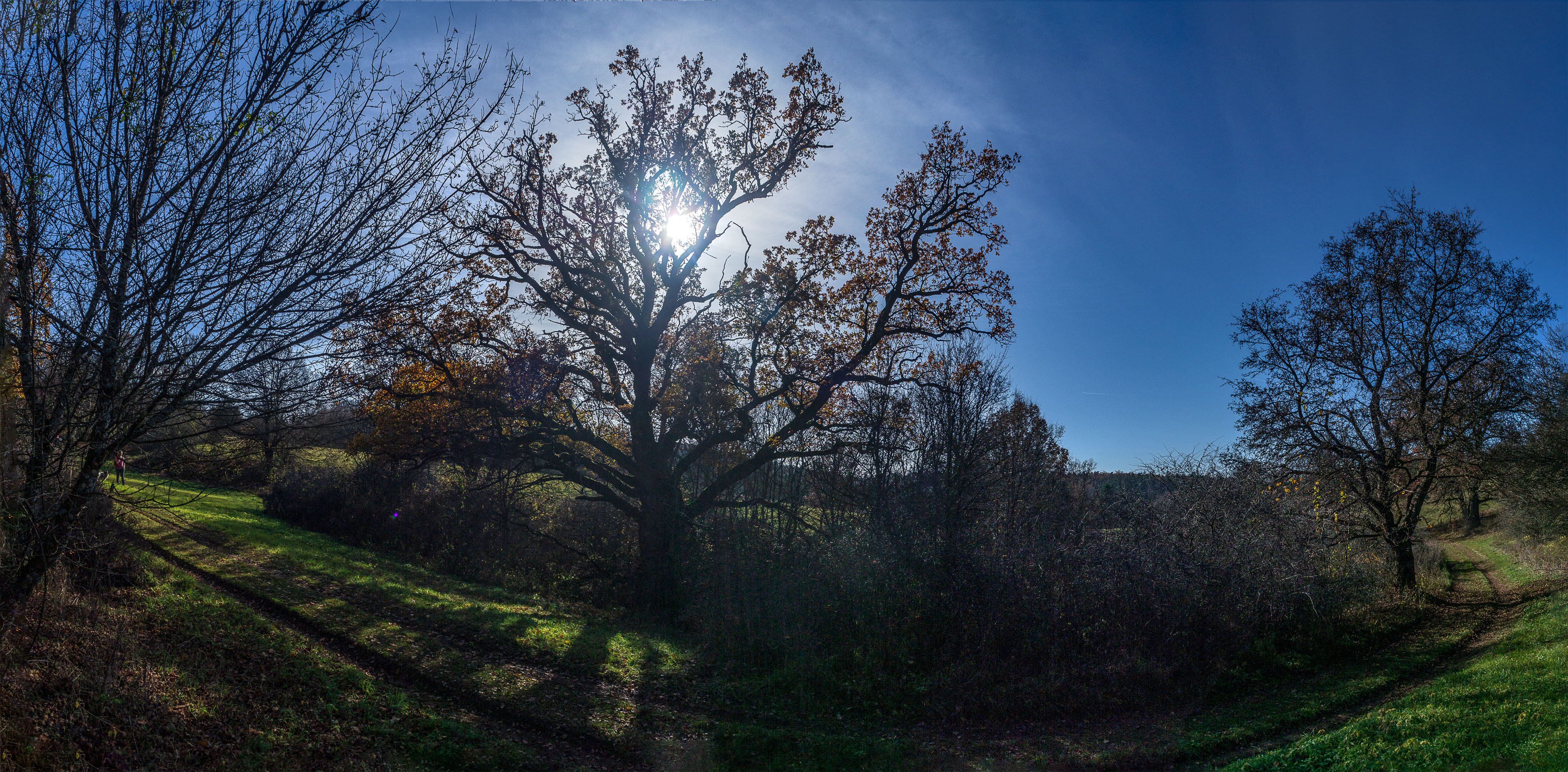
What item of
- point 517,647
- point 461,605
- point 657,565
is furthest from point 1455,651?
point 461,605

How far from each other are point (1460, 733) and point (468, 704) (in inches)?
456

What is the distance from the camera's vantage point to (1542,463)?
18.4 meters

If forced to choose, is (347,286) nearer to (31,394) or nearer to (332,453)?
(31,394)

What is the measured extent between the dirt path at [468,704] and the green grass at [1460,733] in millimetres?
7350

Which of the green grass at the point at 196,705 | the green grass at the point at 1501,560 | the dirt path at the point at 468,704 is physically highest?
the green grass at the point at 1501,560

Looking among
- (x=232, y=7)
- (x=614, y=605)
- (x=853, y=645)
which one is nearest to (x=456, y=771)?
(x=853, y=645)

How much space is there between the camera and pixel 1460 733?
7.09 m

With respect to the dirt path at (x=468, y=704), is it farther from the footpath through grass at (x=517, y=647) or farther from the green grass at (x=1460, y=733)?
the green grass at (x=1460, y=733)

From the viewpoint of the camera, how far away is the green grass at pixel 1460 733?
646 cm

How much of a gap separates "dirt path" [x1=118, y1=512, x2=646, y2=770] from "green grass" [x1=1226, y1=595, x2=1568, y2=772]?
7350mm

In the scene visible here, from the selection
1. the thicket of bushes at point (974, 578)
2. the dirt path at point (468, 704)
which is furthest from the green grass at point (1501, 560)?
the dirt path at point (468, 704)

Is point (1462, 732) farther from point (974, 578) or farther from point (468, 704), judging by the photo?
point (468, 704)

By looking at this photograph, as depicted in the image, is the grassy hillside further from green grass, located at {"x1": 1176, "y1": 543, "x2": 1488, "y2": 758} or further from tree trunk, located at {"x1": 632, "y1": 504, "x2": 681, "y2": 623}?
tree trunk, located at {"x1": 632, "y1": 504, "x2": 681, "y2": 623}

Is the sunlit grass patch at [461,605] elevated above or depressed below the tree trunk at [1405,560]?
below
